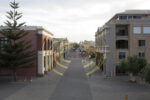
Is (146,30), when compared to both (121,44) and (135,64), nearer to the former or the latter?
(121,44)

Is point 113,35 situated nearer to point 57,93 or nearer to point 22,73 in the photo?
point 57,93

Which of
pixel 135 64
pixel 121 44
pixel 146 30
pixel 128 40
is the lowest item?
pixel 135 64

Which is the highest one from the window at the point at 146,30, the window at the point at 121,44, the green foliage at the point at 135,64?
the window at the point at 146,30

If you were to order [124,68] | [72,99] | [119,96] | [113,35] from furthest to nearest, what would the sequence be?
[113,35]
[124,68]
[119,96]
[72,99]

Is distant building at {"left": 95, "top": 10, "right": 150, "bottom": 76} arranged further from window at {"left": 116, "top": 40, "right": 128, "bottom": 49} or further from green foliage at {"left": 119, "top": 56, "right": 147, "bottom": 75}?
green foliage at {"left": 119, "top": 56, "right": 147, "bottom": 75}

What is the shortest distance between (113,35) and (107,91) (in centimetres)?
1364

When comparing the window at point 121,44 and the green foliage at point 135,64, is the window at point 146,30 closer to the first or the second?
the window at point 121,44

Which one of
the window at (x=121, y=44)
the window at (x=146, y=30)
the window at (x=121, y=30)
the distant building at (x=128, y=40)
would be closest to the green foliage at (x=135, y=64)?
the distant building at (x=128, y=40)

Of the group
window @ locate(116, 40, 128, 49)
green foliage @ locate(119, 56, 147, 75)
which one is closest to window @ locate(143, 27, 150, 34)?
window @ locate(116, 40, 128, 49)

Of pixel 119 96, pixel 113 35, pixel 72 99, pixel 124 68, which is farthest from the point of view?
pixel 113 35

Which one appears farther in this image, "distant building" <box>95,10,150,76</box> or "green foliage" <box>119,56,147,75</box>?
"distant building" <box>95,10,150,76</box>

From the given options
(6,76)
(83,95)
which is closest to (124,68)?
(83,95)

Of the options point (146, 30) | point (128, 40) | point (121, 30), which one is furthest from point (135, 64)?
point (146, 30)

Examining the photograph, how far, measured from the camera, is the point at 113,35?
30859 mm
